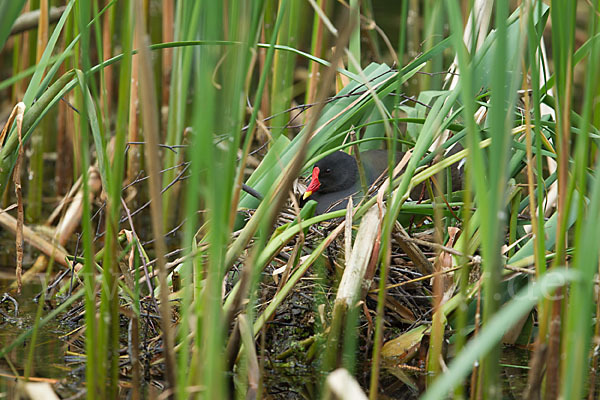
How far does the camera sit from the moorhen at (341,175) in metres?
2.16

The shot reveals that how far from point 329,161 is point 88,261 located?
1.23 m

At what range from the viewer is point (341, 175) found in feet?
7.39

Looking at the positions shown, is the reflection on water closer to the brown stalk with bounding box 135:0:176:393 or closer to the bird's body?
the brown stalk with bounding box 135:0:176:393

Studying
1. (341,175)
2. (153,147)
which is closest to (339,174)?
(341,175)

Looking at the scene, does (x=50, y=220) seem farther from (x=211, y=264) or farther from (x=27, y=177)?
(x=211, y=264)

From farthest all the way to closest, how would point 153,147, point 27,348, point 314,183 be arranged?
1. point 314,183
2. point 27,348
3. point 153,147

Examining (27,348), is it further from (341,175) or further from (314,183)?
(341,175)

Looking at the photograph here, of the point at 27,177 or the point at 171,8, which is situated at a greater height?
the point at 171,8

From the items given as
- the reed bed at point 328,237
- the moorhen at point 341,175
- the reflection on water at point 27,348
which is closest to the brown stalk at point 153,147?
the reed bed at point 328,237

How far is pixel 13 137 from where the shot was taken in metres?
1.41

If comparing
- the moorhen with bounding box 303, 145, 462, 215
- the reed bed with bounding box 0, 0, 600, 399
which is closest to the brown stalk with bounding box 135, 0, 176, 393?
the reed bed with bounding box 0, 0, 600, 399

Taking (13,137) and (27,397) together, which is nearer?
(27,397)

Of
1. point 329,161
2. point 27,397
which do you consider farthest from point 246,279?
point 329,161

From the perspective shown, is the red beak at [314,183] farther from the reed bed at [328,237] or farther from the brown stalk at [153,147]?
the brown stalk at [153,147]
